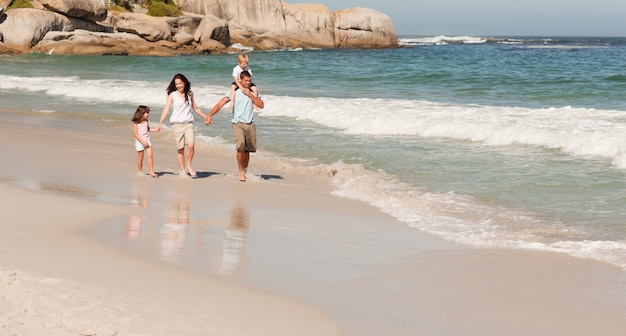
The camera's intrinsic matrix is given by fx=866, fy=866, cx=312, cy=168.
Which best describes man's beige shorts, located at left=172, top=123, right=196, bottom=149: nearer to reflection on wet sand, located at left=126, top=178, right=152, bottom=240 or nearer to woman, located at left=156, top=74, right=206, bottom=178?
woman, located at left=156, top=74, right=206, bottom=178

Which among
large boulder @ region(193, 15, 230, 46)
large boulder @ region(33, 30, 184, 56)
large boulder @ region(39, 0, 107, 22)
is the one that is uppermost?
large boulder @ region(39, 0, 107, 22)

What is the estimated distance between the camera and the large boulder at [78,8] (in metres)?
60.0

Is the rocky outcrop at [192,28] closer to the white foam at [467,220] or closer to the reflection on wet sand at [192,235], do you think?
the white foam at [467,220]

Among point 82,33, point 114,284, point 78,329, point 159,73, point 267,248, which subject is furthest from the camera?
point 82,33

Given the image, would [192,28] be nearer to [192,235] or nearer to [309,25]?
[309,25]

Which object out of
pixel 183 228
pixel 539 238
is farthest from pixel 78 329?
pixel 539 238

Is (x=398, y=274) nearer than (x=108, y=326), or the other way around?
(x=108, y=326)

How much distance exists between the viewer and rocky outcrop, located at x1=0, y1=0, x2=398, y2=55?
58.6 metres

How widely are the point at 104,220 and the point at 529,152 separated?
8633 mm

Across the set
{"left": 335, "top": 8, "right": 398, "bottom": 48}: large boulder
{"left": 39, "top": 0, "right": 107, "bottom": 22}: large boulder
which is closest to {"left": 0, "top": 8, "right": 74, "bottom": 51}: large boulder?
{"left": 39, "top": 0, "right": 107, "bottom": 22}: large boulder

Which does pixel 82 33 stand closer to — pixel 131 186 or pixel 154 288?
pixel 131 186

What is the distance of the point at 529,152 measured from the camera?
1442cm

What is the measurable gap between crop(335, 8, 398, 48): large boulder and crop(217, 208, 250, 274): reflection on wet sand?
76376 millimetres

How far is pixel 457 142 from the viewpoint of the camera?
15945 mm
